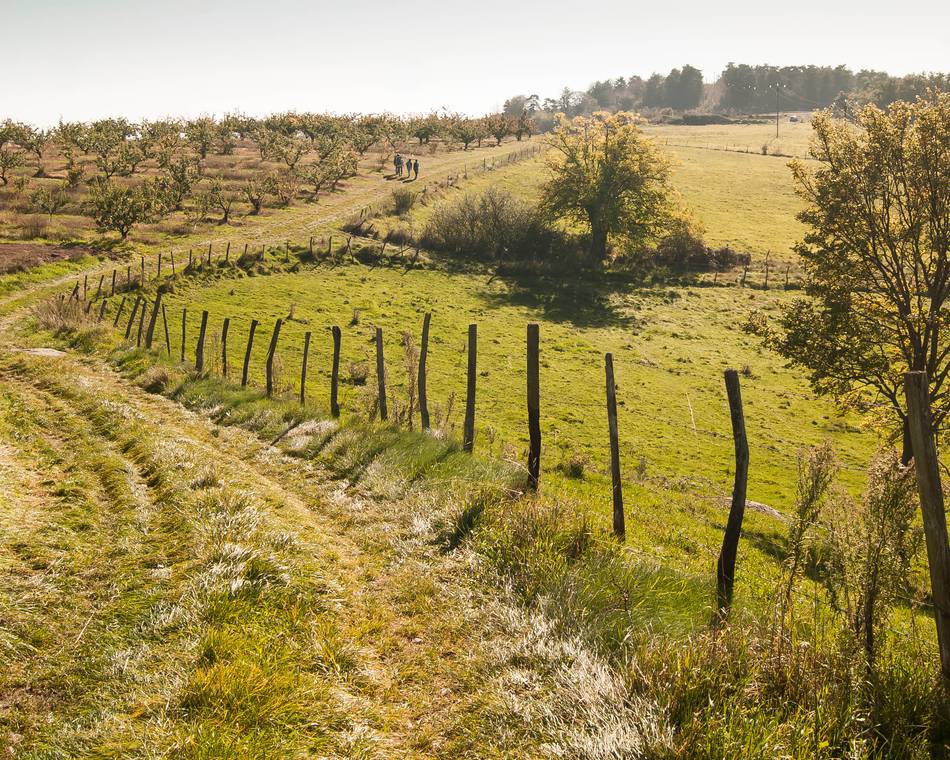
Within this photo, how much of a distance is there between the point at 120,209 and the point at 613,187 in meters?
43.1

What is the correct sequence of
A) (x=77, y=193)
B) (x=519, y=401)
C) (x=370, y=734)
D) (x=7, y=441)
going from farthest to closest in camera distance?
(x=77, y=193), (x=519, y=401), (x=7, y=441), (x=370, y=734)

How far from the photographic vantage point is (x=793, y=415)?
2959 cm

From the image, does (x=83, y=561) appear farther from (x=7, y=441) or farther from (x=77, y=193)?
(x=77, y=193)

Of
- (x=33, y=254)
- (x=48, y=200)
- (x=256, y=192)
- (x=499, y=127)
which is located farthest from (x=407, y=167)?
(x=33, y=254)

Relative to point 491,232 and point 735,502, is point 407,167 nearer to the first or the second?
point 491,232

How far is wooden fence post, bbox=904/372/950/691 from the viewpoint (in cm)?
511

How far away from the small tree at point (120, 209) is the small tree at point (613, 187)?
1413 inches

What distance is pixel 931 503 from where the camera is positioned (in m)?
5.13

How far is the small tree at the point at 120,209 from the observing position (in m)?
47.2

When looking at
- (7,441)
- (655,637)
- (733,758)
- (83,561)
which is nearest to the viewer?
(733,758)

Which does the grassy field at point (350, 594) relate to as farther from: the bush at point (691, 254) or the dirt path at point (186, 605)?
the bush at point (691, 254)

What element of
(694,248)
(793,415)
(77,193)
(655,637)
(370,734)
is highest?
(77,193)

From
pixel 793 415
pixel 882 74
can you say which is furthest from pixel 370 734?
pixel 882 74

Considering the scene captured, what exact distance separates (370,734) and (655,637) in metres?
3.04
